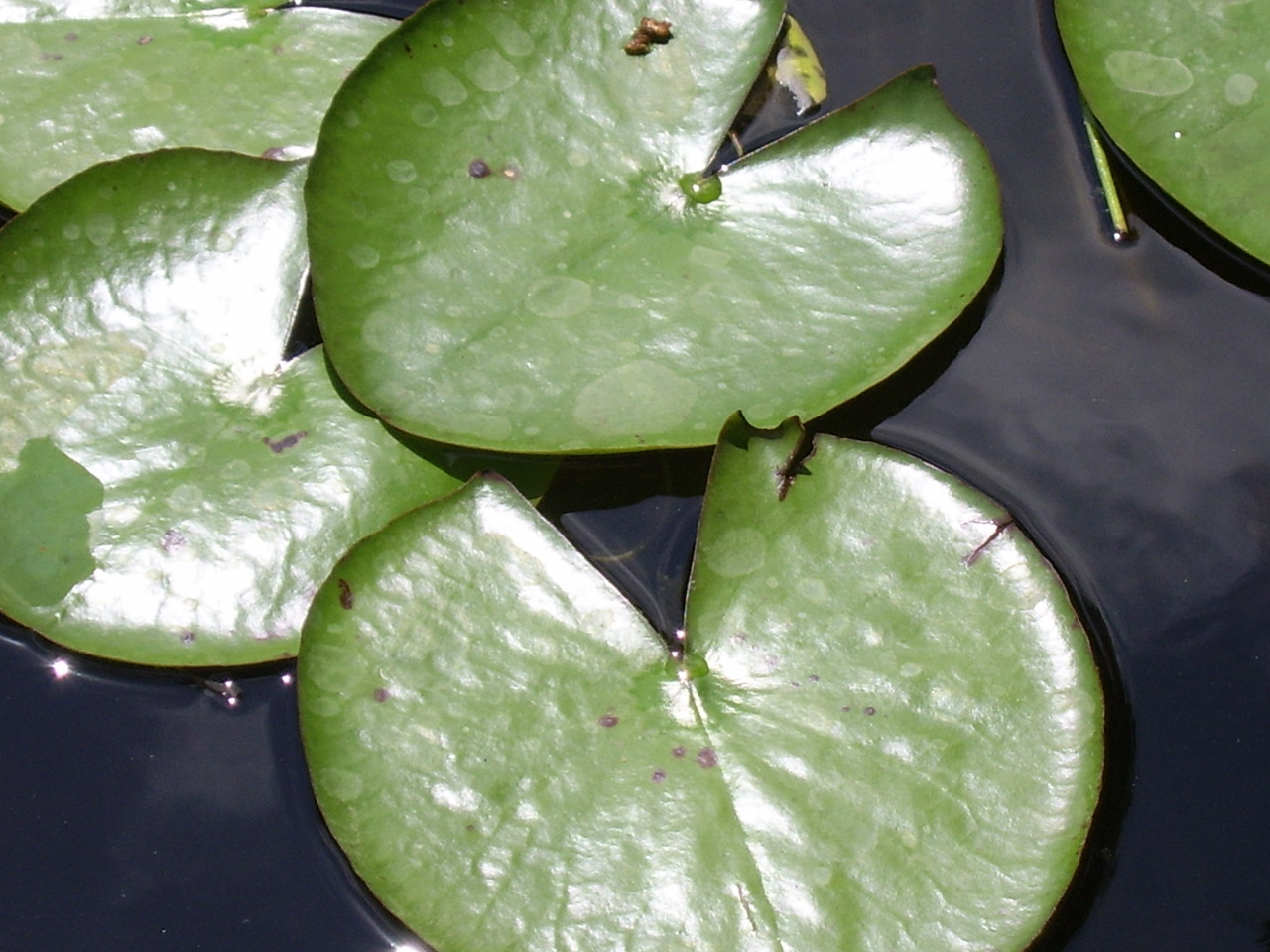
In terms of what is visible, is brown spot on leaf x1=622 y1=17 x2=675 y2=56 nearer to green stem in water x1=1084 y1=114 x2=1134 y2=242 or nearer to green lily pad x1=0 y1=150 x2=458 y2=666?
green lily pad x1=0 y1=150 x2=458 y2=666

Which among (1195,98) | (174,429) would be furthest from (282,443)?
(1195,98)

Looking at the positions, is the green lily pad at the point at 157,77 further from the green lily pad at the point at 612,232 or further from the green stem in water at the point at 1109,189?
the green stem in water at the point at 1109,189

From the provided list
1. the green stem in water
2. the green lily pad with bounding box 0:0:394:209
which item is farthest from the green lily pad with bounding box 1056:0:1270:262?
the green lily pad with bounding box 0:0:394:209

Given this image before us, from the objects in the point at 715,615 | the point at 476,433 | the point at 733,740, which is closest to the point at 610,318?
the point at 476,433

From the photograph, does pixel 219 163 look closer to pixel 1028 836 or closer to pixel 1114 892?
pixel 1028 836

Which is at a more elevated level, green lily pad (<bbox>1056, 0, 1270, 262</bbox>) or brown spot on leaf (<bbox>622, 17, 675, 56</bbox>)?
brown spot on leaf (<bbox>622, 17, 675, 56</bbox>)

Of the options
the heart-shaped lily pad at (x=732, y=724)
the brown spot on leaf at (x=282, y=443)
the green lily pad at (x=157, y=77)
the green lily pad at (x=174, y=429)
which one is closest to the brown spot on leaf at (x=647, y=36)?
the green lily pad at (x=157, y=77)

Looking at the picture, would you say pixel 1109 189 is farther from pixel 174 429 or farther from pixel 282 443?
pixel 174 429

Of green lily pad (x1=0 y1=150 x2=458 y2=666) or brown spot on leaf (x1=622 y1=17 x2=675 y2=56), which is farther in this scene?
brown spot on leaf (x1=622 y1=17 x2=675 y2=56)
